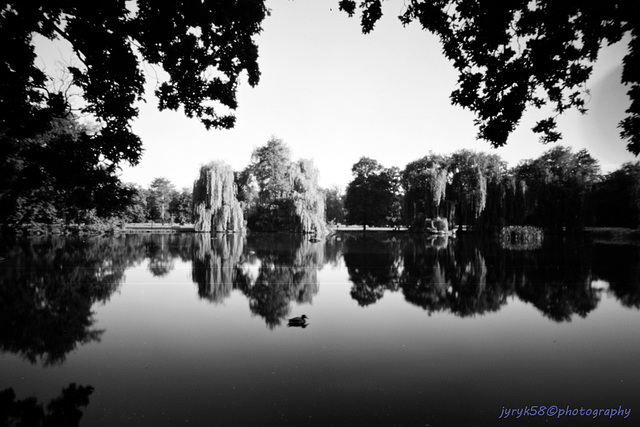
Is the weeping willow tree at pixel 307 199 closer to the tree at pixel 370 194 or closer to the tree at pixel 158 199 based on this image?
the tree at pixel 370 194

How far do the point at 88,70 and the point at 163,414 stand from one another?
5.11 metres

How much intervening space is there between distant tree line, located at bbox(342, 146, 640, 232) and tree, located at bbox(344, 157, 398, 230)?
9.09 meters

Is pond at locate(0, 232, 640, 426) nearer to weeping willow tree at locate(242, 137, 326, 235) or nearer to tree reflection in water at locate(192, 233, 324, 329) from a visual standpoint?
tree reflection in water at locate(192, 233, 324, 329)

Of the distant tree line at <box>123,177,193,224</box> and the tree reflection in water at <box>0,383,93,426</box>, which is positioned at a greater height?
the distant tree line at <box>123,177,193,224</box>

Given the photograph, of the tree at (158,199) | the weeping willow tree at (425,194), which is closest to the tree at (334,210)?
the weeping willow tree at (425,194)

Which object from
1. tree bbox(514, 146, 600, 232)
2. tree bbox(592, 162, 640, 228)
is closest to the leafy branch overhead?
tree bbox(514, 146, 600, 232)

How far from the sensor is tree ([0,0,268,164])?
4.84 metres

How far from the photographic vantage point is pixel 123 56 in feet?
17.0

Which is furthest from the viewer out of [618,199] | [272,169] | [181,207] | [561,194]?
[181,207]

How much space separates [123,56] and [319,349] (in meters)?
5.49

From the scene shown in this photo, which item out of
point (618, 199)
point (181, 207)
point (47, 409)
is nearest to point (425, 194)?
point (618, 199)

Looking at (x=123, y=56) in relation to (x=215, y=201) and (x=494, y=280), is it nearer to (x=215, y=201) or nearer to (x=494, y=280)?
(x=494, y=280)

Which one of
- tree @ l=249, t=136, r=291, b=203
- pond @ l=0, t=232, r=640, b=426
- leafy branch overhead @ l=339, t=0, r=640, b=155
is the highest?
tree @ l=249, t=136, r=291, b=203

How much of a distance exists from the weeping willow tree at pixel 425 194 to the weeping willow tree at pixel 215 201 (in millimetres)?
18893
